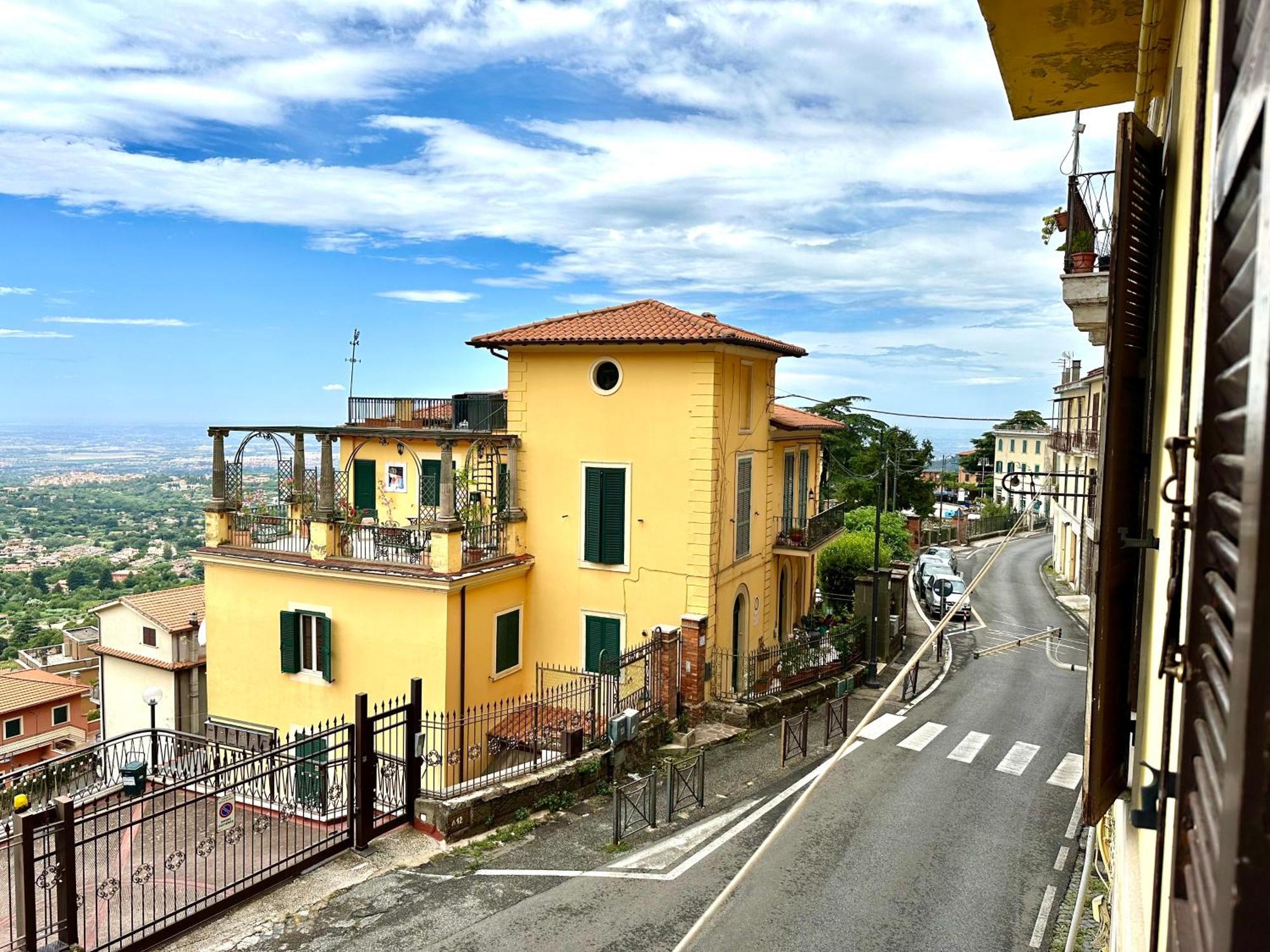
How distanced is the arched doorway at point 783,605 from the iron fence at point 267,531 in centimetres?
1211

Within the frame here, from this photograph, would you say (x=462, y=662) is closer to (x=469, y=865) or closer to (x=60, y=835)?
(x=469, y=865)

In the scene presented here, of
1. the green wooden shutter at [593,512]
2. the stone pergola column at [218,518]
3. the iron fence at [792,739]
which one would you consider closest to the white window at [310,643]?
the stone pergola column at [218,518]

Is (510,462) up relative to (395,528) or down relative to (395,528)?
up

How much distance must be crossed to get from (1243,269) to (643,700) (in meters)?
14.1

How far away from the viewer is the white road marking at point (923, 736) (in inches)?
594

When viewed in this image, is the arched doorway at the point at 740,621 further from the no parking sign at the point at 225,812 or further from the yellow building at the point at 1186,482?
the yellow building at the point at 1186,482

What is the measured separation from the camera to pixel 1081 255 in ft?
26.6

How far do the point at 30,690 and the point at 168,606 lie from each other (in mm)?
11759

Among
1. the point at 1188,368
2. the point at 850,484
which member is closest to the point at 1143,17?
the point at 1188,368

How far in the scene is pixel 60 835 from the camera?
23.2 feet

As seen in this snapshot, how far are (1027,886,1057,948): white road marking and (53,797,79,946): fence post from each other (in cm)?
909

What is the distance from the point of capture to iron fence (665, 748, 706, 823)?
11438 mm

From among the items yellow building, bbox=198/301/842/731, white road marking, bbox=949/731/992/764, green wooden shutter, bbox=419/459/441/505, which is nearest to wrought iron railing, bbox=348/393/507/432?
green wooden shutter, bbox=419/459/441/505

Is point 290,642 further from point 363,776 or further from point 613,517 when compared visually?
point 363,776
